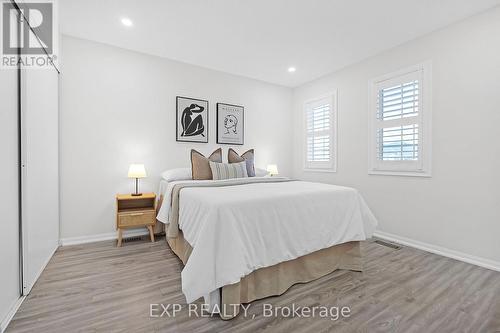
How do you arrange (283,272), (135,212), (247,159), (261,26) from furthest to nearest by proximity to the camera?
(247,159), (135,212), (261,26), (283,272)

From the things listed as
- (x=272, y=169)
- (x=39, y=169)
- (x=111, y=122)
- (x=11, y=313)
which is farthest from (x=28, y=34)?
(x=272, y=169)

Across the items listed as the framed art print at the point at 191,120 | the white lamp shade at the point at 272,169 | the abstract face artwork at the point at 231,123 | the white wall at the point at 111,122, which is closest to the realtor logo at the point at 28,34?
the white wall at the point at 111,122

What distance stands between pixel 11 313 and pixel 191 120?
2.77 m

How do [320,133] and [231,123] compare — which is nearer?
[231,123]

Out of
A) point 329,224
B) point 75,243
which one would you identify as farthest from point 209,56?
point 75,243

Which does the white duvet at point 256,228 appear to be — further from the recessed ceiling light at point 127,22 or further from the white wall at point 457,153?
the recessed ceiling light at point 127,22

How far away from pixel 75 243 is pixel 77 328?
5.94ft

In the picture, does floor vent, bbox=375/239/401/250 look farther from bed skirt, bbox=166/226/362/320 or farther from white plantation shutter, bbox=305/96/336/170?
white plantation shutter, bbox=305/96/336/170

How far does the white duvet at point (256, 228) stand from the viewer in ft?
4.73

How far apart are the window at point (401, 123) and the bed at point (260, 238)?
1.21m

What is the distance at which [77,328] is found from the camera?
139 cm

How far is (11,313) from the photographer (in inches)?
58.0

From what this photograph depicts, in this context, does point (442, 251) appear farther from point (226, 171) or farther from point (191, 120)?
point (191, 120)

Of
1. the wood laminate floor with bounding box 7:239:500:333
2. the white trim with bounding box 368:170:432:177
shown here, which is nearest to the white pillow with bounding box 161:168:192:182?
the wood laminate floor with bounding box 7:239:500:333
